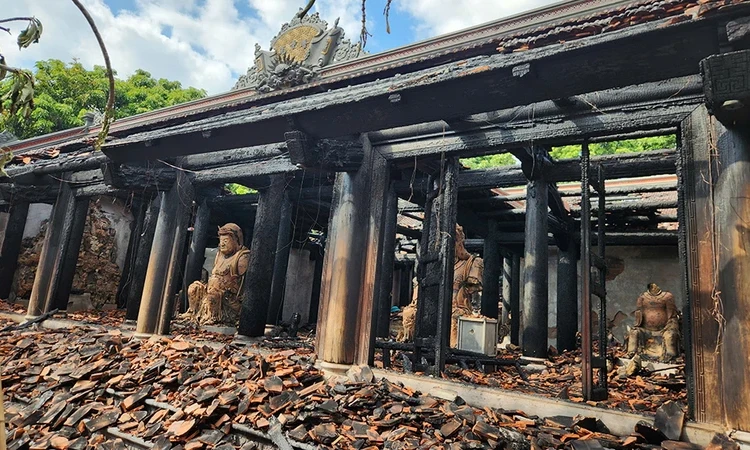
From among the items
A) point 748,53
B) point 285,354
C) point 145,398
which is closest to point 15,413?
point 145,398

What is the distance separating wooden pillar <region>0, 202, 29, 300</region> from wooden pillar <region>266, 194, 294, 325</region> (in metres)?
7.36

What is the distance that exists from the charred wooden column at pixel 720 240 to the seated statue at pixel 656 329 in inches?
208

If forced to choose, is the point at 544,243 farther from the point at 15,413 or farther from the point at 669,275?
the point at 15,413

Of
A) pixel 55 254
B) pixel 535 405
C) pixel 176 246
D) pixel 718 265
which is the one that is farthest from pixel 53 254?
pixel 718 265

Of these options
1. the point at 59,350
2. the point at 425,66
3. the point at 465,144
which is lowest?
the point at 59,350

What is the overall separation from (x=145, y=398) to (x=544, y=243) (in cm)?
730

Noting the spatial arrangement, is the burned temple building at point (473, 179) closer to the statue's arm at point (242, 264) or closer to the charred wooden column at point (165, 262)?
the charred wooden column at point (165, 262)

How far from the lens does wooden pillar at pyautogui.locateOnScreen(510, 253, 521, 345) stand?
47.2 ft

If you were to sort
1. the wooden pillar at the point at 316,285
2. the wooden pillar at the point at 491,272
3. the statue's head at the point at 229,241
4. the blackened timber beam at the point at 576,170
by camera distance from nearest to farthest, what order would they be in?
the blackened timber beam at the point at 576,170
the statue's head at the point at 229,241
the wooden pillar at the point at 491,272
the wooden pillar at the point at 316,285

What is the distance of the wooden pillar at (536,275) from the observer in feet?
30.1

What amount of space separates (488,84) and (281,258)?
7.81m

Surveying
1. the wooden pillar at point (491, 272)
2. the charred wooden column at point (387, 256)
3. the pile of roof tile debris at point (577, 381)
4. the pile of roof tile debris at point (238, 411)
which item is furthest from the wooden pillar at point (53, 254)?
the wooden pillar at point (491, 272)

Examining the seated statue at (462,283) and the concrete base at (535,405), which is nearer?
the concrete base at (535,405)

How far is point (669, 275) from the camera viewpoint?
44.8 feet
